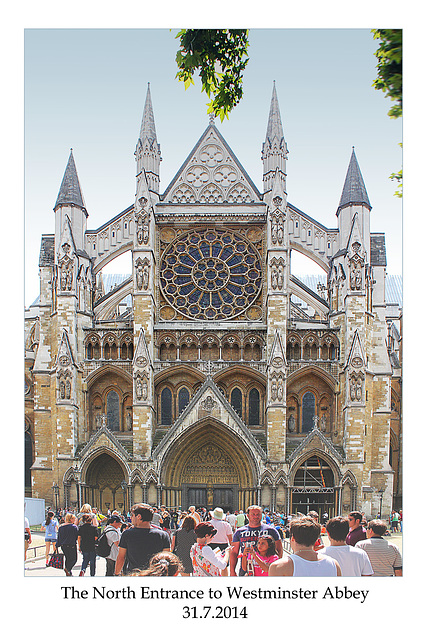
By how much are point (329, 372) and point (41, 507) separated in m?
12.0

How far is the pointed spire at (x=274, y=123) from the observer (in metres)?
30.1

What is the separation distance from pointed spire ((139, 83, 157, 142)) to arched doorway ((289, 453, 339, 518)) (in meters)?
14.8

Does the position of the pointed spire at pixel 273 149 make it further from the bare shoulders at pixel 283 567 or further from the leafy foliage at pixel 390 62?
the bare shoulders at pixel 283 567

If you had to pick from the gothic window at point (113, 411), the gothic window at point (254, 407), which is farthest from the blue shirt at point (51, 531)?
the gothic window at point (254, 407)

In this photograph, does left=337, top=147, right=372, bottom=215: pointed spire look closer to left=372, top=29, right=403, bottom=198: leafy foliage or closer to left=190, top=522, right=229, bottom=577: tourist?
left=372, top=29, right=403, bottom=198: leafy foliage

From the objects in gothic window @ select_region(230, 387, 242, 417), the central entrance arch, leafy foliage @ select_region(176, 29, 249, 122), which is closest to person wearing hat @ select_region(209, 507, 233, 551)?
leafy foliage @ select_region(176, 29, 249, 122)

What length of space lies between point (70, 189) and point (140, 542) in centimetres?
2299

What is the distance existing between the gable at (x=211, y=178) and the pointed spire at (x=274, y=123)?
75.9 inches

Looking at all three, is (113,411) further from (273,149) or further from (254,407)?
(273,149)

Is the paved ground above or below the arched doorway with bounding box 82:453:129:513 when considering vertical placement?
above

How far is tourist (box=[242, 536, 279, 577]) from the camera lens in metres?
8.52

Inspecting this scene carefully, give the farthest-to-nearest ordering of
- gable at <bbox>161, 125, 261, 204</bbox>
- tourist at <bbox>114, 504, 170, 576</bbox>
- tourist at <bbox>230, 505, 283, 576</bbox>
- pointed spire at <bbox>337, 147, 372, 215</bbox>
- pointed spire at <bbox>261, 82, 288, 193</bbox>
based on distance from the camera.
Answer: gable at <bbox>161, 125, 261, 204</bbox> → pointed spire at <bbox>261, 82, 288, 193</bbox> → pointed spire at <bbox>337, 147, 372, 215</bbox> → tourist at <bbox>230, 505, 283, 576</bbox> → tourist at <bbox>114, 504, 170, 576</bbox>

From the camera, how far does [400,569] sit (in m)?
9.99
